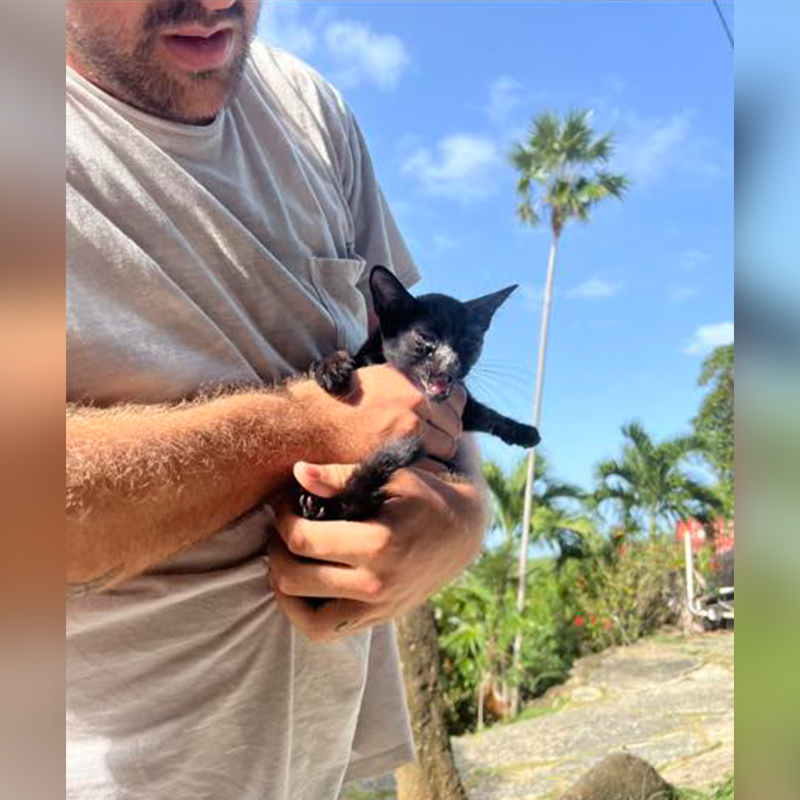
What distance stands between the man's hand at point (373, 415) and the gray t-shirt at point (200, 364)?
58 millimetres

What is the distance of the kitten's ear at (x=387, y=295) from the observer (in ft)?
2.22

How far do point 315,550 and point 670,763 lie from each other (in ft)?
10.7

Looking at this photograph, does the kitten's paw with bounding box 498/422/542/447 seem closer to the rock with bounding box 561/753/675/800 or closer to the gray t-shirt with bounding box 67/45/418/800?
the gray t-shirt with bounding box 67/45/418/800

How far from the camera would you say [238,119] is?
26.4 inches

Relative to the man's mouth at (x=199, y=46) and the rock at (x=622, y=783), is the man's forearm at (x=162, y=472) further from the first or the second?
the rock at (x=622, y=783)

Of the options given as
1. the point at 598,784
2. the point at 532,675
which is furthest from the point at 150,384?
the point at 532,675

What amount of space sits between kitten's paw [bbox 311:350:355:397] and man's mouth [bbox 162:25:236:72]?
0.71 feet

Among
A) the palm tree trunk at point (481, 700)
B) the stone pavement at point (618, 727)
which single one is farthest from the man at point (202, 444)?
the palm tree trunk at point (481, 700)

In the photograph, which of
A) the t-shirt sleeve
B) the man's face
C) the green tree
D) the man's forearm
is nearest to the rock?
the green tree

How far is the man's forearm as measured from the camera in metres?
0.49
